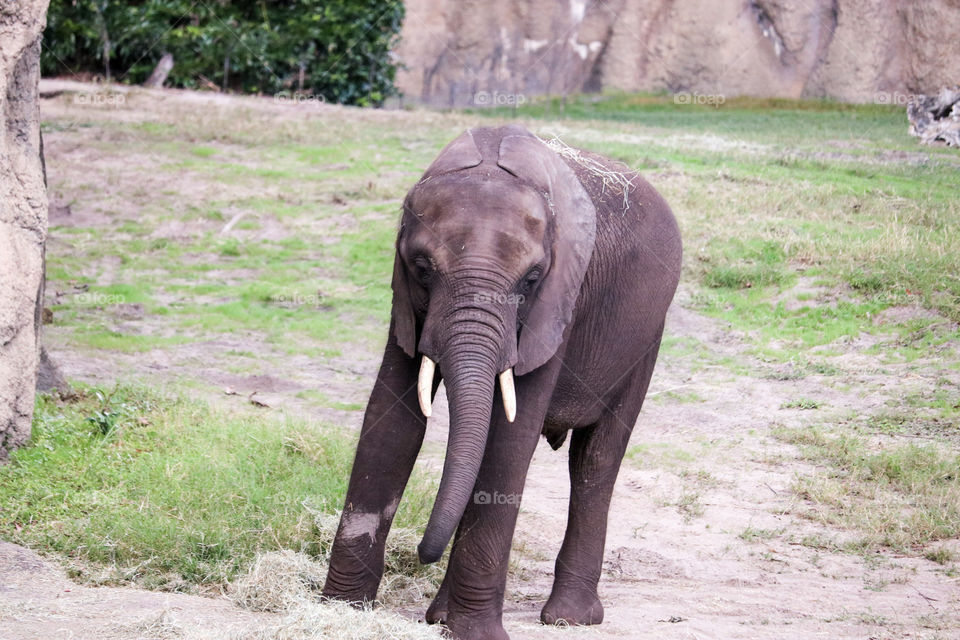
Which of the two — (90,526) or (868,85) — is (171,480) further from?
(868,85)

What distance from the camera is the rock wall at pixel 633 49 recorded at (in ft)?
86.0

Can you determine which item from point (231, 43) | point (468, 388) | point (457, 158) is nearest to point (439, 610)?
point (468, 388)

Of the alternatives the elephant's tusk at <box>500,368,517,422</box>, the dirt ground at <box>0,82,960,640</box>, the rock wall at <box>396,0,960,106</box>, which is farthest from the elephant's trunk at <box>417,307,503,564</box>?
the rock wall at <box>396,0,960,106</box>

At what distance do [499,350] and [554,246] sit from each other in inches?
22.0

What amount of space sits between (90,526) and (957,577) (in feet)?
15.2

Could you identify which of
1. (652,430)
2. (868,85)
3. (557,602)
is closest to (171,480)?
(557,602)

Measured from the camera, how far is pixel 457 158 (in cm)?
470

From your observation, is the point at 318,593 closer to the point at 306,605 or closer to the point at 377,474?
the point at 306,605

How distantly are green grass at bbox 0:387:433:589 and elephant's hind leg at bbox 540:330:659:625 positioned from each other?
929mm
